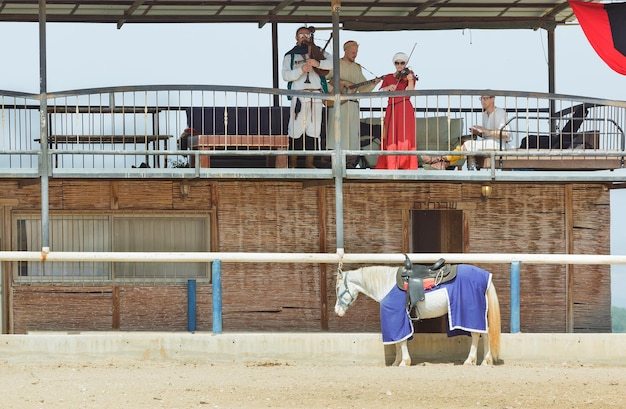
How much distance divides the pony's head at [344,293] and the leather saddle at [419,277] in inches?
30.4

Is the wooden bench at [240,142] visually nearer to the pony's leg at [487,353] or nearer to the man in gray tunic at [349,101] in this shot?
the man in gray tunic at [349,101]

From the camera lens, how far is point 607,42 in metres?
18.6

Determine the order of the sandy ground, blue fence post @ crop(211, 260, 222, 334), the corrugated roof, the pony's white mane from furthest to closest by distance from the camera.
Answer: the corrugated roof → the pony's white mane → blue fence post @ crop(211, 260, 222, 334) → the sandy ground

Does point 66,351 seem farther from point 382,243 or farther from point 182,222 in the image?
A: point 382,243

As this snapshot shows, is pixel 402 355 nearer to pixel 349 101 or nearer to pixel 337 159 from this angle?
pixel 337 159

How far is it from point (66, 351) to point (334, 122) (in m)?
4.27

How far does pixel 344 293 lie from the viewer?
17.7 meters

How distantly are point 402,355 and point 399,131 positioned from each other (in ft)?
10.3

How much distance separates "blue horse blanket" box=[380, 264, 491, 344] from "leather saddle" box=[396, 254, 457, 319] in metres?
0.06

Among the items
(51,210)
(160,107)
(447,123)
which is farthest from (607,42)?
(51,210)

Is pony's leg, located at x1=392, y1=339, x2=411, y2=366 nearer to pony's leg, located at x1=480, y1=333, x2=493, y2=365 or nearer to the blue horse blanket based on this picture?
the blue horse blanket

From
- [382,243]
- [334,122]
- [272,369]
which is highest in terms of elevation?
A: [334,122]

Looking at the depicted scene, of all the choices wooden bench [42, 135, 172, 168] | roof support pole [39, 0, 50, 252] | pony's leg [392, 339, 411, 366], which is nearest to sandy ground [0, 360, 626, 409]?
pony's leg [392, 339, 411, 366]

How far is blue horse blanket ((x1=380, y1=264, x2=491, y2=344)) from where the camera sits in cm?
1689
